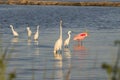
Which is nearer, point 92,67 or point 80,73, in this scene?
point 80,73

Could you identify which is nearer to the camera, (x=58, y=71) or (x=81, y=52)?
(x=58, y=71)

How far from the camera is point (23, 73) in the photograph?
13.2 meters

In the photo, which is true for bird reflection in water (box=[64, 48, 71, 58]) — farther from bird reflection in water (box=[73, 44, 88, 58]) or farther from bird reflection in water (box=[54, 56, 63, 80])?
bird reflection in water (box=[54, 56, 63, 80])

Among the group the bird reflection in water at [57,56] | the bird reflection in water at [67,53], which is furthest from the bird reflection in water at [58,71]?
the bird reflection in water at [67,53]

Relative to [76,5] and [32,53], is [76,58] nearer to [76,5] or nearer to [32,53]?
[32,53]

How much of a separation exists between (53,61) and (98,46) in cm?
472

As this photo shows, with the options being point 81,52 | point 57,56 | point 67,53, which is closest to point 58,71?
point 57,56

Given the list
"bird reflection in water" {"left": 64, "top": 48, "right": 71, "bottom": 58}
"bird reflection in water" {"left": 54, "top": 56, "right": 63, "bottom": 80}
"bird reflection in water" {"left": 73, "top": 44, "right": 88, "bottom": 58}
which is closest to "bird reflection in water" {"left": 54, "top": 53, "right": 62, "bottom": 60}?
"bird reflection in water" {"left": 64, "top": 48, "right": 71, "bottom": 58}

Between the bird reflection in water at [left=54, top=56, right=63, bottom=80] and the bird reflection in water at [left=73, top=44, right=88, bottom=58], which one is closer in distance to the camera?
the bird reflection in water at [left=54, top=56, right=63, bottom=80]

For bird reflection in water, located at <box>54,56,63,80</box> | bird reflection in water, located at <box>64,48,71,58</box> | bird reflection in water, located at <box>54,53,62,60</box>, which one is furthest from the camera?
bird reflection in water, located at <box>64,48,71,58</box>

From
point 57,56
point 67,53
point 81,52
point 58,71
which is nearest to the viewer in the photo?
point 58,71

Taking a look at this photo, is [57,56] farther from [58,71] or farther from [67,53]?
[58,71]

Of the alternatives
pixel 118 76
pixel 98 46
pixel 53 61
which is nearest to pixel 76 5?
pixel 98 46

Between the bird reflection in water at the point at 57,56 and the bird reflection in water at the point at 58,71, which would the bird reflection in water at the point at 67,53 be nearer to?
the bird reflection in water at the point at 57,56
